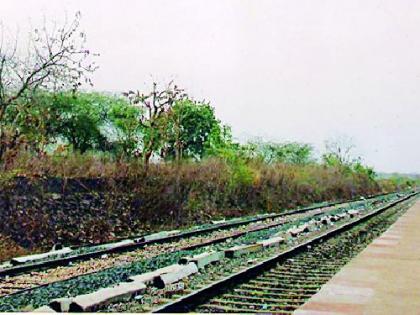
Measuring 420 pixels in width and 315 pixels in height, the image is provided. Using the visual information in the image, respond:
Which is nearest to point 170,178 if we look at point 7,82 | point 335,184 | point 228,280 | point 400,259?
point 7,82

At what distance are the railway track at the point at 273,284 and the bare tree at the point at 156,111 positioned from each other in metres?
1.85

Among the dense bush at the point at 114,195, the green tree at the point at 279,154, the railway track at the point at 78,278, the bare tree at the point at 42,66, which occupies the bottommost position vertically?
the railway track at the point at 78,278

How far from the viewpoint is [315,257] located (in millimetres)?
5781

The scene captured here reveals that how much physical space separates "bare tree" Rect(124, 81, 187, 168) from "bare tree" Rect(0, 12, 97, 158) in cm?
98

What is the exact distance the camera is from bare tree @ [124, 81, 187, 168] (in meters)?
6.74

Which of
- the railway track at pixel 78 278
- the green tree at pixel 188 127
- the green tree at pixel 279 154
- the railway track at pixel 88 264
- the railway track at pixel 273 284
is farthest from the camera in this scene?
the green tree at pixel 279 154

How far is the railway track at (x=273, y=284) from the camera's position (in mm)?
3502

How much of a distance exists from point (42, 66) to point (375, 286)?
322 centimetres

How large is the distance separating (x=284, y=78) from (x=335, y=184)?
1209cm

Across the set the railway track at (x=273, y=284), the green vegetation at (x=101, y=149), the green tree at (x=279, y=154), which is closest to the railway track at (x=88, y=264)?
the railway track at (x=273, y=284)

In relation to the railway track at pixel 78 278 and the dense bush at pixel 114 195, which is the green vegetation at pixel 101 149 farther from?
the railway track at pixel 78 278

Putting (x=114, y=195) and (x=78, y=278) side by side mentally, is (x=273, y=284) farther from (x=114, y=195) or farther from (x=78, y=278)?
(x=114, y=195)

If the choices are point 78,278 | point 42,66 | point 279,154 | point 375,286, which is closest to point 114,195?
point 42,66

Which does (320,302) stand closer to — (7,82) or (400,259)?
(400,259)
